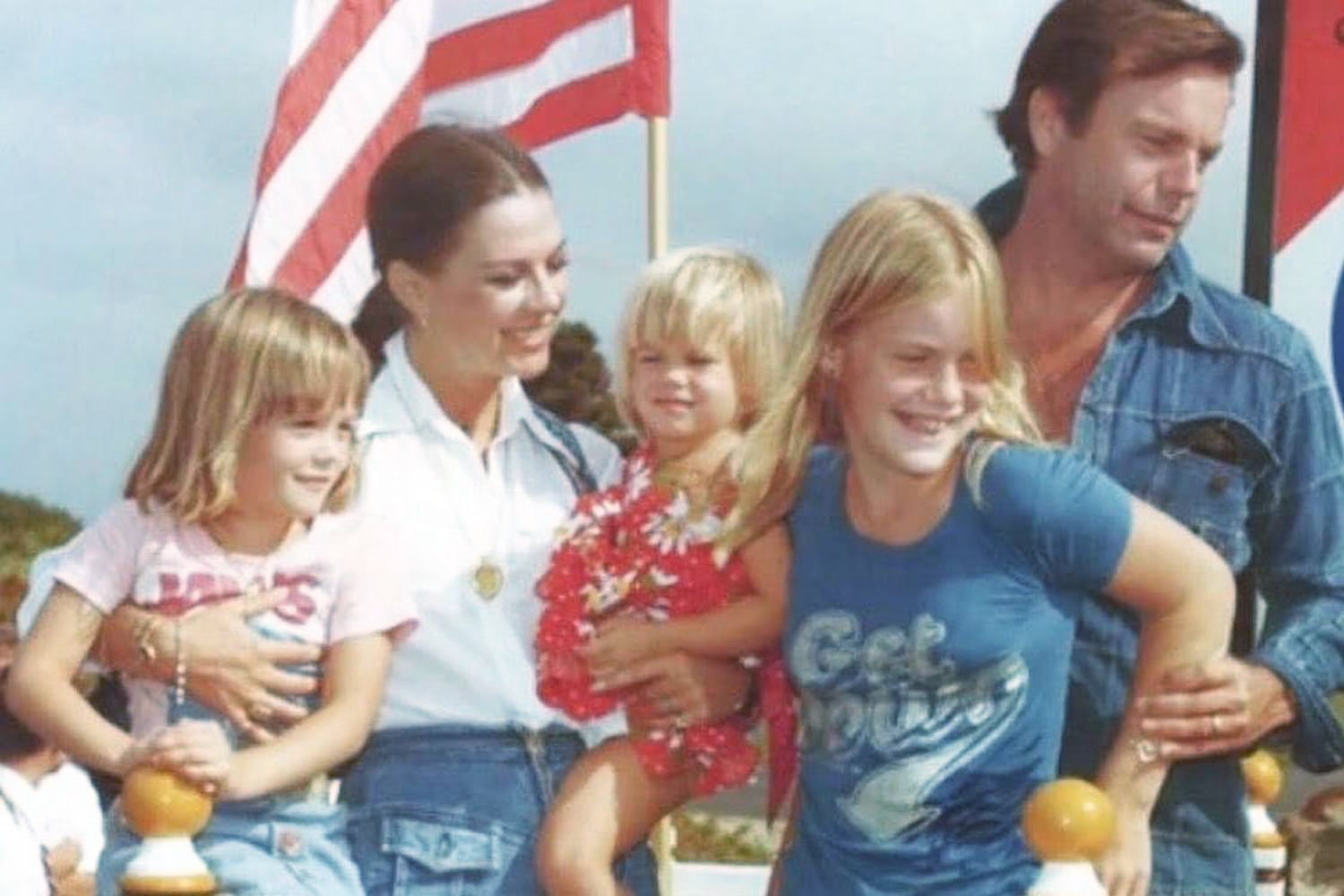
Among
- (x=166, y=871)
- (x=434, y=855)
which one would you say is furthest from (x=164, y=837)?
(x=434, y=855)

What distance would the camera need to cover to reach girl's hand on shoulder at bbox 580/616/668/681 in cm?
352

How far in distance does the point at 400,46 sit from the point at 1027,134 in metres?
3.31

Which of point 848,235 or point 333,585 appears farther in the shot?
point 333,585

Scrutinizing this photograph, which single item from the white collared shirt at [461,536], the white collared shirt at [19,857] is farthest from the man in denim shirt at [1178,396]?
the white collared shirt at [19,857]

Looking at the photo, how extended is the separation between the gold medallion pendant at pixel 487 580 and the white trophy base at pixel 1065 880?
31.6 inches

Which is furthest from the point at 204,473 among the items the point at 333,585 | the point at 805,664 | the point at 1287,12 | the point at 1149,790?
the point at 1287,12

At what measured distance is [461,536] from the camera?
3.63 meters

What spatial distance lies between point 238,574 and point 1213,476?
3.71 ft

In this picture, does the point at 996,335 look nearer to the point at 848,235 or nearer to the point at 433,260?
the point at 848,235

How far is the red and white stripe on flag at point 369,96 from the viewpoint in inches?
273

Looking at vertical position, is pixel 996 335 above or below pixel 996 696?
above

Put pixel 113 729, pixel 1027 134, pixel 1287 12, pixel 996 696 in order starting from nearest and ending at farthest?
pixel 996 696, pixel 113 729, pixel 1027 134, pixel 1287 12

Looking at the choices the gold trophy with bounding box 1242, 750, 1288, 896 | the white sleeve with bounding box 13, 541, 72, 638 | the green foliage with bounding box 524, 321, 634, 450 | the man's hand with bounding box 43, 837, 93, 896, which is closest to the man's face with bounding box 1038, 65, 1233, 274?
the white sleeve with bounding box 13, 541, 72, 638

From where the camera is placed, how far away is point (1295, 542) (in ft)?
12.2
